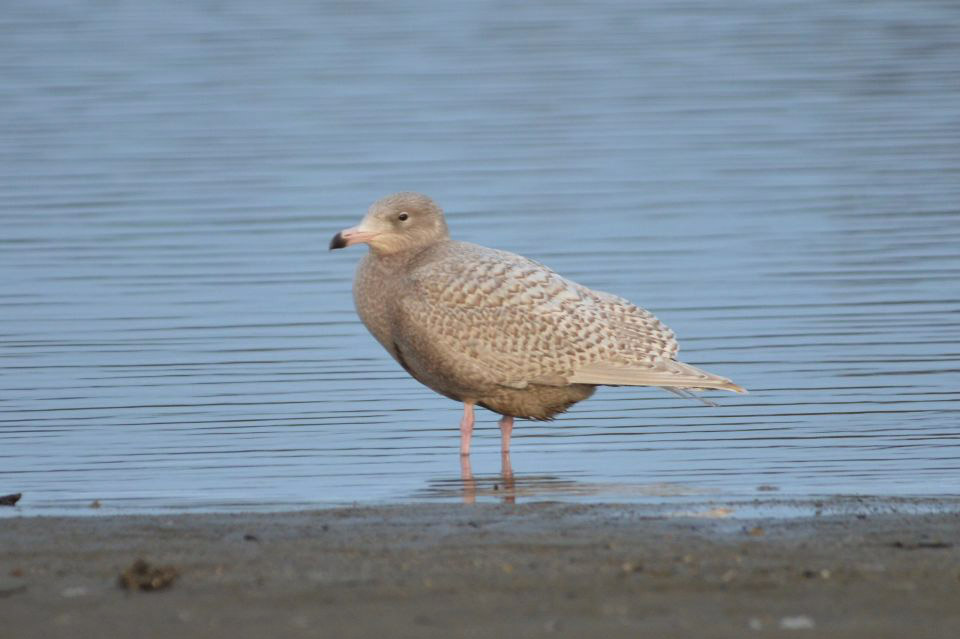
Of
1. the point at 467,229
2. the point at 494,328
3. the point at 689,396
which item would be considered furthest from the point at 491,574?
the point at 467,229

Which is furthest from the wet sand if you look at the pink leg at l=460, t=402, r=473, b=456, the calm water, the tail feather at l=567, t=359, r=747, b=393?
the pink leg at l=460, t=402, r=473, b=456

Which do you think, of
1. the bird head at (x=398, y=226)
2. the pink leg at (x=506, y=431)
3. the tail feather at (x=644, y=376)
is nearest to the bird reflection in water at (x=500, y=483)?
the pink leg at (x=506, y=431)

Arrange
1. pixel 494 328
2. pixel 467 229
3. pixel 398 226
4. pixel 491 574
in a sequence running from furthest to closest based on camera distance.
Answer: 1. pixel 467 229
2. pixel 398 226
3. pixel 494 328
4. pixel 491 574

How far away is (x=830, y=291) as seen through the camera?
1466cm

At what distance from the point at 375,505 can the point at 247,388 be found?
12.3 ft

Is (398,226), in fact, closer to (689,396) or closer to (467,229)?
(689,396)

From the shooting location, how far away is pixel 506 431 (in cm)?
1065

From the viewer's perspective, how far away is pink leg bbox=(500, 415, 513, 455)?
416 inches

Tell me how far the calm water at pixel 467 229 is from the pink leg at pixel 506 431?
12cm

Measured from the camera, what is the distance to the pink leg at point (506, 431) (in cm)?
1058

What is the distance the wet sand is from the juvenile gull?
6.49 feet

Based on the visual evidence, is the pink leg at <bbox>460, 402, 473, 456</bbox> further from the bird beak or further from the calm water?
the bird beak

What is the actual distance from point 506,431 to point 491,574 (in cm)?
382

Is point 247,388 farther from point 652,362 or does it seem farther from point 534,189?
point 534,189
